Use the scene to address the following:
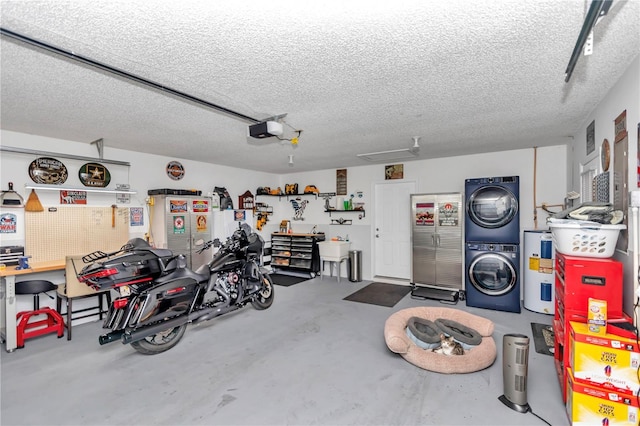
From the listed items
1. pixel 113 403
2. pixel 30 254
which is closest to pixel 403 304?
pixel 113 403

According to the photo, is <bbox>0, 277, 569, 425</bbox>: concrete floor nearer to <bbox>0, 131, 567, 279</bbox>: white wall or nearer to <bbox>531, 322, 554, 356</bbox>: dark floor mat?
<bbox>531, 322, 554, 356</bbox>: dark floor mat

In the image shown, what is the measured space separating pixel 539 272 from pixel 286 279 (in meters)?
4.44

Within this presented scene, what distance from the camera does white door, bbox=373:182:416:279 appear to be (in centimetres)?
609

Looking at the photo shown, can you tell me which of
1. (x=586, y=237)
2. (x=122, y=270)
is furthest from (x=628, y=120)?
(x=122, y=270)

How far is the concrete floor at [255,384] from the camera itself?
2.18m

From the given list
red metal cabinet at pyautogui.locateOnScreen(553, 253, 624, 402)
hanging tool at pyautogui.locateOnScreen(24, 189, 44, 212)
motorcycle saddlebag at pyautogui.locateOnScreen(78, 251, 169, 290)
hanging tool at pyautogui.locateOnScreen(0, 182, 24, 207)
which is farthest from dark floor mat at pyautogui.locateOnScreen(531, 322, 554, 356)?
hanging tool at pyautogui.locateOnScreen(0, 182, 24, 207)

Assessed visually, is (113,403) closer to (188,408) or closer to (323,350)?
(188,408)

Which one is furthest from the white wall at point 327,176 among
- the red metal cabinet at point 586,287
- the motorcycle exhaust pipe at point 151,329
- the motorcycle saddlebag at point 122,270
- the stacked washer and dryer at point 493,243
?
the red metal cabinet at point 586,287

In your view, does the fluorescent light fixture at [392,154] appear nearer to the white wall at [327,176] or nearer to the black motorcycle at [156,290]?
the white wall at [327,176]

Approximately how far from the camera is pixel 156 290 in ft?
9.91

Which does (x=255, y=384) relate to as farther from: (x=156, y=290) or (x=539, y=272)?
(x=539, y=272)

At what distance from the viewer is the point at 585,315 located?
7.12 ft

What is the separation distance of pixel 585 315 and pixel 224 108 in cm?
332

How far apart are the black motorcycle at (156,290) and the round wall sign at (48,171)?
4.63 feet
